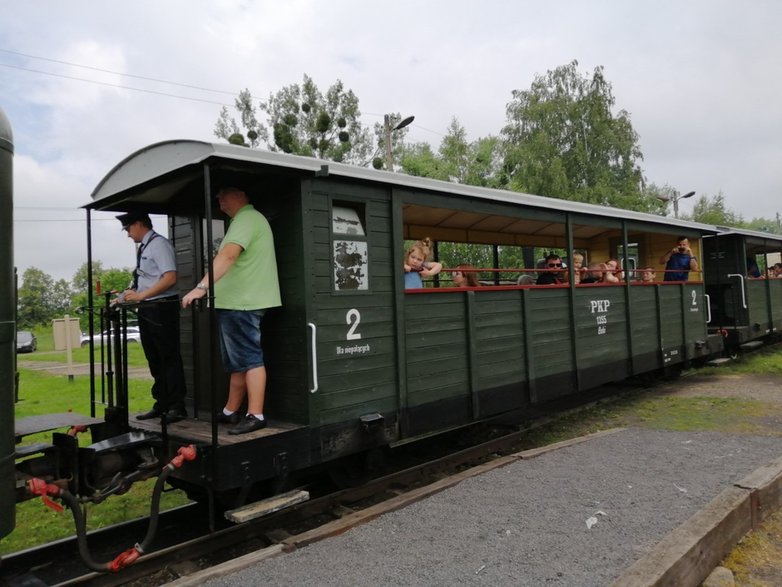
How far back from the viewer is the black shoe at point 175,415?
4672 mm

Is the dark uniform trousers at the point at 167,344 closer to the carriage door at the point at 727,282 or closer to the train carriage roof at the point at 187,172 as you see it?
the train carriage roof at the point at 187,172

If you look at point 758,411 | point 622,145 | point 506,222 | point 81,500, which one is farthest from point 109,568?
point 622,145

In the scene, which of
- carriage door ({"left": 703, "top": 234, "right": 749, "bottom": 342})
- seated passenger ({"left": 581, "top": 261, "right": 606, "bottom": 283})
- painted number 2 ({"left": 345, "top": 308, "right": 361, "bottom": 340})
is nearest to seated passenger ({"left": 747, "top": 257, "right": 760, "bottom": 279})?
carriage door ({"left": 703, "top": 234, "right": 749, "bottom": 342})

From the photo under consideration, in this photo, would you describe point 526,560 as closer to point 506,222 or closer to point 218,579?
point 218,579

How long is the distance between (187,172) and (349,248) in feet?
4.35

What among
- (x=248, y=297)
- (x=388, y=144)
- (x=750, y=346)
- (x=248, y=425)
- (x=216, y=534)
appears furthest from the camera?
(x=388, y=144)

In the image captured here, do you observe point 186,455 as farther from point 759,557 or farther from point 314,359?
point 759,557

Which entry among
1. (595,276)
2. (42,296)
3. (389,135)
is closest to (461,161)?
(389,135)

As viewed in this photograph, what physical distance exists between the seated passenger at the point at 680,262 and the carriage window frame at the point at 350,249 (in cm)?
664

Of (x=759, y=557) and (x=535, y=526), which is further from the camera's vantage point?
(x=535, y=526)

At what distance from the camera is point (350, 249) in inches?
183

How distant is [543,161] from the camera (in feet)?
101

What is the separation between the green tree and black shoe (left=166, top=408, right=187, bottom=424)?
27.7 m

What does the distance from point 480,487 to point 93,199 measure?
4021mm
